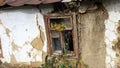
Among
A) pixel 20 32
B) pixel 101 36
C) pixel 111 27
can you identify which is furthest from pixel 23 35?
pixel 111 27

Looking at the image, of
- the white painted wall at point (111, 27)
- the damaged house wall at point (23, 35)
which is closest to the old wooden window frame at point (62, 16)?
the damaged house wall at point (23, 35)

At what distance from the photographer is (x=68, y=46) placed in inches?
384

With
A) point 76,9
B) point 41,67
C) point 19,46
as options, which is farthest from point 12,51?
point 76,9

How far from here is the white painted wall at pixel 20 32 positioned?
982 centimetres

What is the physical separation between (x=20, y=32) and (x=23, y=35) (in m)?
0.12

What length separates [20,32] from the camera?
32.9 ft

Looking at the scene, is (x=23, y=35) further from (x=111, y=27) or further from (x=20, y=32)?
(x=111, y=27)

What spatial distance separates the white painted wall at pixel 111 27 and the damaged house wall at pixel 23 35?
5.59 feet

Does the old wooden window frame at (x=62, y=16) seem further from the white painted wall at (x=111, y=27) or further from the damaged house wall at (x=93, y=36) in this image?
the white painted wall at (x=111, y=27)

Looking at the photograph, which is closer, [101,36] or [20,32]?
[101,36]

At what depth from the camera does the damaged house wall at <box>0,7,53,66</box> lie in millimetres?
9797

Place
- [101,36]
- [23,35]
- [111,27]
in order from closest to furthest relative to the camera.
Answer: [111,27] < [101,36] < [23,35]

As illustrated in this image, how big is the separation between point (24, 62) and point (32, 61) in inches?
9.8

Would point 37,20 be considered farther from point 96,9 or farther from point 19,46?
point 96,9
